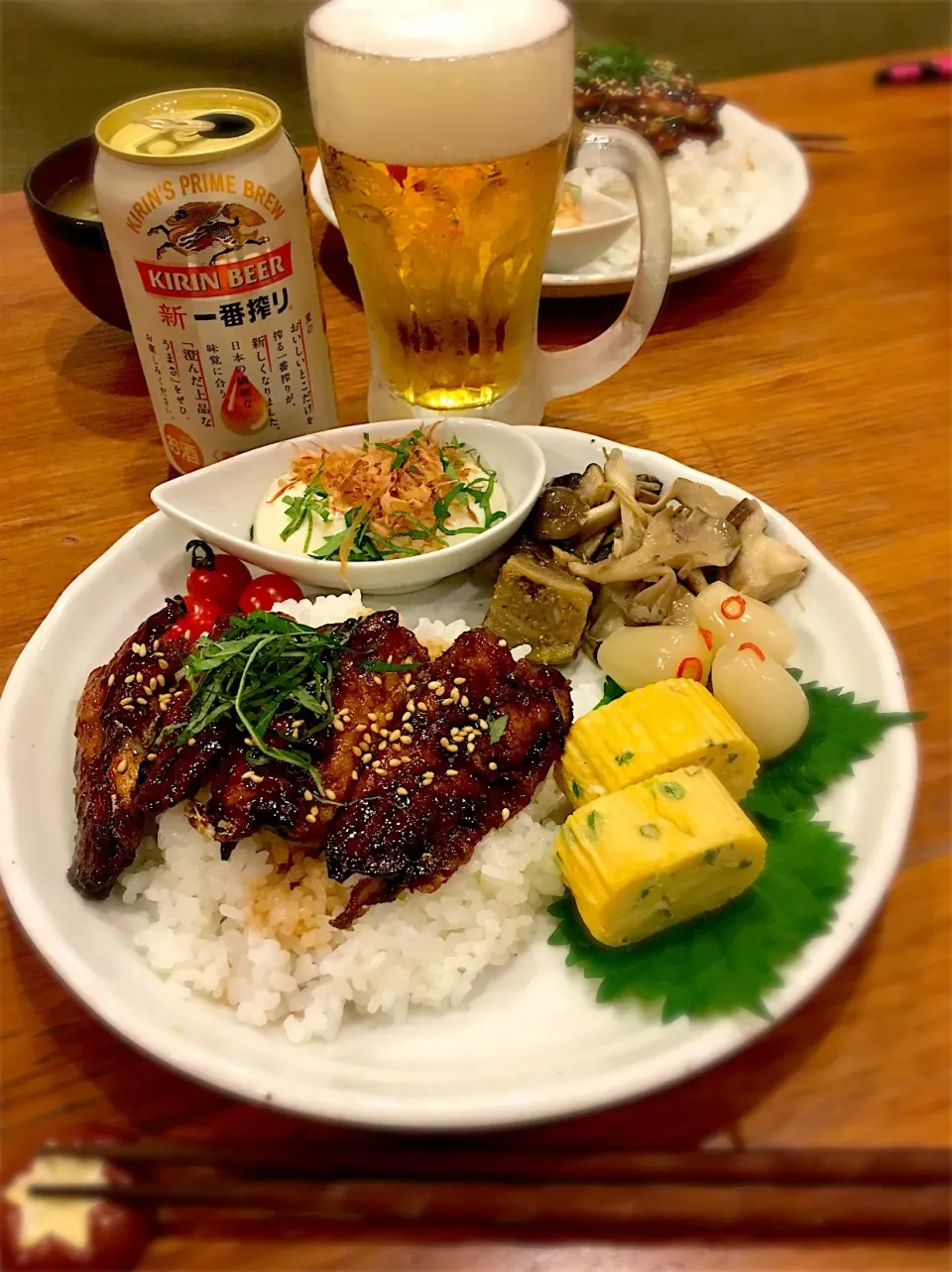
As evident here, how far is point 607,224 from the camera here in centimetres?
275

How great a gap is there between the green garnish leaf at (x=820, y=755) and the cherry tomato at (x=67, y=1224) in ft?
3.69

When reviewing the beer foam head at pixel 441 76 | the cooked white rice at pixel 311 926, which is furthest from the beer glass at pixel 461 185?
the cooked white rice at pixel 311 926

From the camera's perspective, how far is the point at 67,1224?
45.8 inches

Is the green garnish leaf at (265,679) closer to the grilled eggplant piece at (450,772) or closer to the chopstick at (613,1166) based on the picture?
the grilled eggplant piece at (450,772)

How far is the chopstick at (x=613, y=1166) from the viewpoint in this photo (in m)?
1.18

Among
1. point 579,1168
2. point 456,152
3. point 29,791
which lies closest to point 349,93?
point 456,152

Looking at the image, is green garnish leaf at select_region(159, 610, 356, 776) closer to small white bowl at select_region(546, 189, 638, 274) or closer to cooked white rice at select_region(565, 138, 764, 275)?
small white bowl at select_region(546, 189, 638, 274)

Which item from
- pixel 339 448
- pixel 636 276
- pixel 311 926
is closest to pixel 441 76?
pixel 636 276

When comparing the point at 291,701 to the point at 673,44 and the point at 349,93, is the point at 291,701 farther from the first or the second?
the point at 673,44

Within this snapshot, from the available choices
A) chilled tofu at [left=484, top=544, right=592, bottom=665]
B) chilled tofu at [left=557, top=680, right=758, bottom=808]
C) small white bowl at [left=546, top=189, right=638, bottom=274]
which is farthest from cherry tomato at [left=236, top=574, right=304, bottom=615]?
small white bowl at [left=546, top=189, right=638, bottom=274]

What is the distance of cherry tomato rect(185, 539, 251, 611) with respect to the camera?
201 cm

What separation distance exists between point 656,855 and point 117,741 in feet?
3.03

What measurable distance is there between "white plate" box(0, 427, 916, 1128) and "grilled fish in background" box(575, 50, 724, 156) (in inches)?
91.4

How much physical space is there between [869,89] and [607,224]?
90.6 inches
